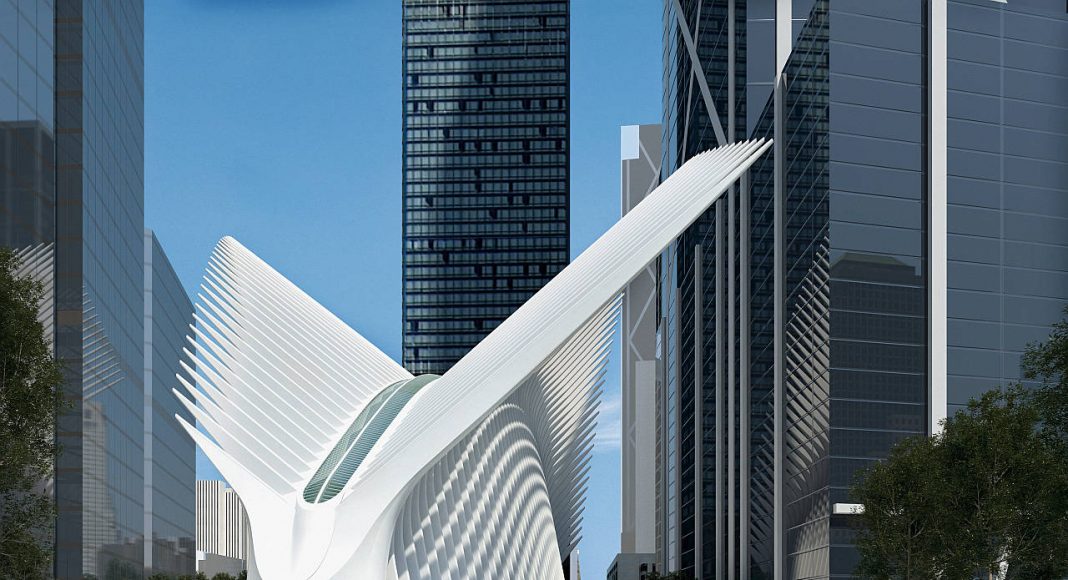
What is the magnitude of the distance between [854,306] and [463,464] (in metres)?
27.5

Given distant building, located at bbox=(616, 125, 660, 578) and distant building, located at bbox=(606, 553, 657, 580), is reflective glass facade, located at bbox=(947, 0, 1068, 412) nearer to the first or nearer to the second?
distant building, located at bbox=(616, 125, 660, 578)

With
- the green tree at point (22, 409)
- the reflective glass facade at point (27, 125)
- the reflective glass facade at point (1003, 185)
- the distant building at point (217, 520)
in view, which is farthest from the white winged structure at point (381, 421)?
the distant building at point (217, 520)

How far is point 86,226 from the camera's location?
56.4m

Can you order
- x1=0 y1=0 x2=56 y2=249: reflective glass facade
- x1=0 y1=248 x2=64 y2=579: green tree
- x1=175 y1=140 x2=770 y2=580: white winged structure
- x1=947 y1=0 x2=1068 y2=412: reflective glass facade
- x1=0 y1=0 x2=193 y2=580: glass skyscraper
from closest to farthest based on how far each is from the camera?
x1=175 y1=140 x2=770 y2=580: white winged structure < x1=0 y1=248 x2=64 y2=579: green tree < x1=0 y1=0 x2=56 y2=249: reflective glass facade < x1=0 y1=0 x2=193 y2=580: glass skyscraper < x1=947 y1=0 x2=1068 y2=412: reflective glass facade

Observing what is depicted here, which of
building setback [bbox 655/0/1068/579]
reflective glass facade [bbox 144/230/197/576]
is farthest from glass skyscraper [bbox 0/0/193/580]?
building setback [bbox 655/0/1068/579]

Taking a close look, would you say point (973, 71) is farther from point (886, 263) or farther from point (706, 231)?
point (706, 231)

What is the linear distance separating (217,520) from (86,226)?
472 ft

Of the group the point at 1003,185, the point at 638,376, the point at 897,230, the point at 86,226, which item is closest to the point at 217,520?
the point at 638,376

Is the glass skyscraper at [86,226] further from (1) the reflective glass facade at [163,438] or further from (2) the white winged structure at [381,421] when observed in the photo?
(1) the reflective glass facade at [163,438]

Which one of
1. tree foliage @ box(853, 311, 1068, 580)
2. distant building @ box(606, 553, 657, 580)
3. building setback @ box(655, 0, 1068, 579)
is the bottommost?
distant building @ box(606, 553, 657, 580)

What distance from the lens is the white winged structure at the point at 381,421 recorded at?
1858 cm

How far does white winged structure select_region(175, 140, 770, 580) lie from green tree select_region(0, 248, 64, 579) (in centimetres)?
360

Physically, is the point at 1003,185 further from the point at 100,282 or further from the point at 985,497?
the point at 100,282

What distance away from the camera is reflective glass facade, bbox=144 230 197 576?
320ft
